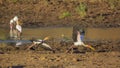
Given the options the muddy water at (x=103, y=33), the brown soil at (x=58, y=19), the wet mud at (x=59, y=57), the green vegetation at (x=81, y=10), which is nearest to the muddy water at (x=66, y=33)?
the muddy water at (x=103, y=33)

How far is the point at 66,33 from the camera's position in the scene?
15.9m

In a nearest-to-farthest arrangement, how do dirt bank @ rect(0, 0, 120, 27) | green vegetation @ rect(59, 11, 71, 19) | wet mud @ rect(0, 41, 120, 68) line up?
wet mud @ rect(0, 41, 120, 68)
dirt bank @ rect(0, 0, 120, 27)
green vegetation @ rect(59, 11, 71, 19)

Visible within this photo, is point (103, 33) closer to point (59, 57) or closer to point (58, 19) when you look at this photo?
point (58, 19)

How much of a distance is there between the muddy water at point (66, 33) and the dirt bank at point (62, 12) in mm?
747

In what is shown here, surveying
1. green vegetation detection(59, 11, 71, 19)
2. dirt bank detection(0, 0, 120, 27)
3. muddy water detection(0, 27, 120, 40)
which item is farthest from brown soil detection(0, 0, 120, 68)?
muddy water detection(0, 27, 120, 40)

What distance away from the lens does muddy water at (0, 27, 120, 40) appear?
48.9ft

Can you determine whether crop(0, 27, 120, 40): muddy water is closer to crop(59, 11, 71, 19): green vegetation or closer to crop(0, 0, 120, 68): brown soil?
crop(0, 0, 120, 68): brown soil

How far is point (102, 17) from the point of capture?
1838 centimetres

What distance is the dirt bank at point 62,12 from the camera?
17906 mm

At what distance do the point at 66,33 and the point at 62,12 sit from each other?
9.36 ft

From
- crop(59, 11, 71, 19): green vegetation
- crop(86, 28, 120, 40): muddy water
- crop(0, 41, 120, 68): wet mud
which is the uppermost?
crop(59, 11, 71, 19): green vegetation

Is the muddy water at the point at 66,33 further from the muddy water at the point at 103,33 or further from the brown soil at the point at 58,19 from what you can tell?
the brown soil at the point at 58,19

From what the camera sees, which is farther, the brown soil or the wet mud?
the brown soil

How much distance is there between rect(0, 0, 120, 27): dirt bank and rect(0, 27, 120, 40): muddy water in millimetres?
747
